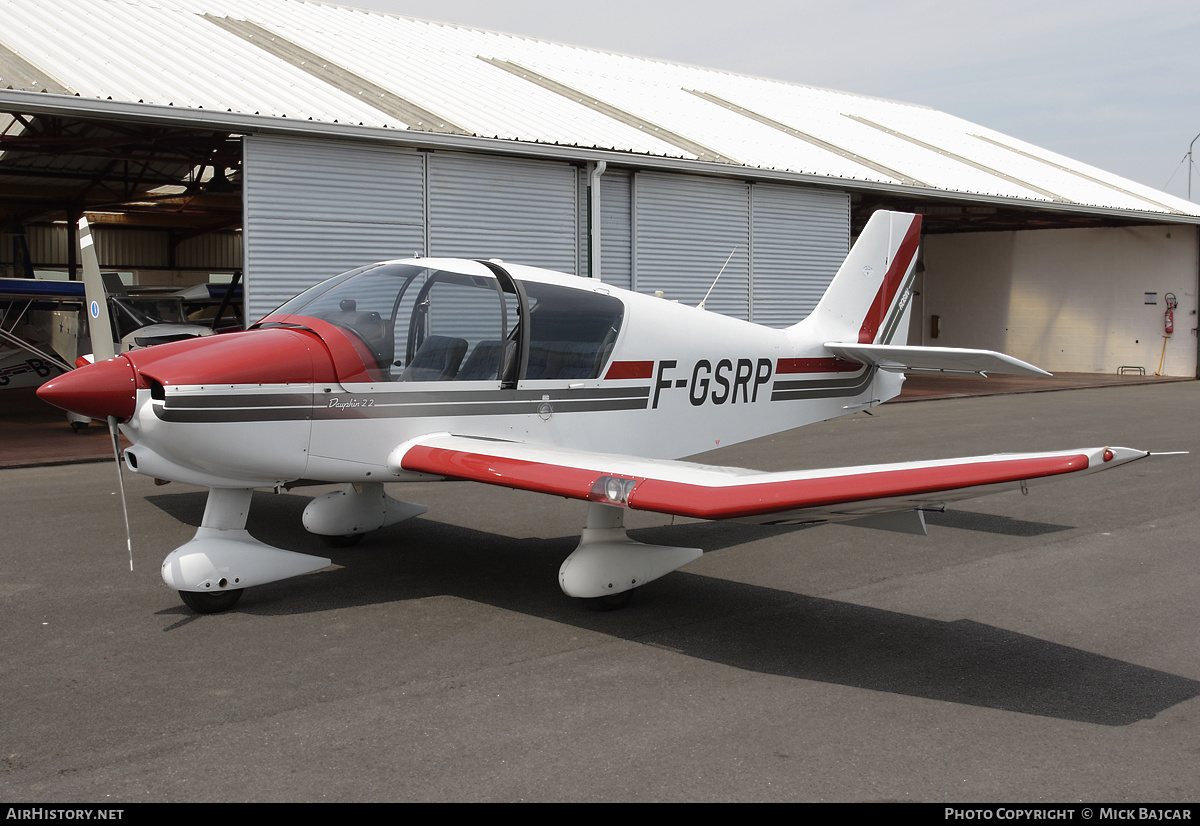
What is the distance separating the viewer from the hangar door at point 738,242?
1573cm

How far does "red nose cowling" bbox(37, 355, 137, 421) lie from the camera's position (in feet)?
15.4

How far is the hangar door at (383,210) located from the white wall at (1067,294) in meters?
18.1

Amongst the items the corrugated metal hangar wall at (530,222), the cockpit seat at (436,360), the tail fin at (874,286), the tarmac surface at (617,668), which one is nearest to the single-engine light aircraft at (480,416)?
the cockpit seat at (436,360)

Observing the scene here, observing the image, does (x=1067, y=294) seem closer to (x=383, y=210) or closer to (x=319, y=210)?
(x=383, y=210)

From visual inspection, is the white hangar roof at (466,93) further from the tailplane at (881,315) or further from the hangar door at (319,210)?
the tailplane at (881,315)

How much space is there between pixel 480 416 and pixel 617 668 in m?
1.86

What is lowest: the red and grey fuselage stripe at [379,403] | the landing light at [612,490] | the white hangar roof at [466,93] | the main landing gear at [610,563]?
the main landing gear at [610,563]

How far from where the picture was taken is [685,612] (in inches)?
205

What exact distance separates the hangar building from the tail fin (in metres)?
3.33

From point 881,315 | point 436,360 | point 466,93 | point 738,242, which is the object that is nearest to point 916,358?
point 881,315

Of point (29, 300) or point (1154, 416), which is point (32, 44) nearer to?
point (29, 300)

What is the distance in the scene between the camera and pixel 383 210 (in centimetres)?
1278

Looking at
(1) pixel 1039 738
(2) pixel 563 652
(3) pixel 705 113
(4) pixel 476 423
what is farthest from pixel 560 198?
(1) pixel 1039 738

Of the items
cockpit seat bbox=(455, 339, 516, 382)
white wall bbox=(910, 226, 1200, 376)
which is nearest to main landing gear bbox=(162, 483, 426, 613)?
cockpit seat bbox=(455, 339, 516, 382)
